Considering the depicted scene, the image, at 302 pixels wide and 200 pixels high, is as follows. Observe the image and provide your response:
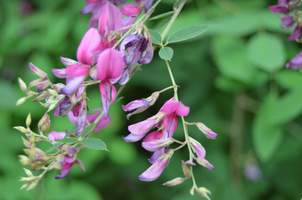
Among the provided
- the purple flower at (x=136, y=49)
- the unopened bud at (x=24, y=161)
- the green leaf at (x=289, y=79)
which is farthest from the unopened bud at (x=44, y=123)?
the green leaf at (x=289, y=79)

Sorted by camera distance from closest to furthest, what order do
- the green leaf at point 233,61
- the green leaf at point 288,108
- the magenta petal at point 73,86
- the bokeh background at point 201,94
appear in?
1. the magenta petal at point 73,86
2. the green leaf at point 288,108
3. the green leaf at point 233,61
4. the bokeh background at point 201,94

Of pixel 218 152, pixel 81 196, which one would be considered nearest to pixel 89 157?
pixel 81 196

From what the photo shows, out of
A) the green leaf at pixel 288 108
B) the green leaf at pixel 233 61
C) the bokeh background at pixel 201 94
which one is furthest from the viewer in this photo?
the bokeh background at pixel 201 94

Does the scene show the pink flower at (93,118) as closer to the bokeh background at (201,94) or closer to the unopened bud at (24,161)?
the unopened bud at (24,161)

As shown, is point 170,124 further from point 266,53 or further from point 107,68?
point 266,53

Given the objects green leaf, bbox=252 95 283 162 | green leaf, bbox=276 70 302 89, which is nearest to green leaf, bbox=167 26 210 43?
green leaf, bbox=252 95 283 162

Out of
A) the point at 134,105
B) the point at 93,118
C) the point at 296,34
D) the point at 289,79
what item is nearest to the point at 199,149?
the point at 134,105

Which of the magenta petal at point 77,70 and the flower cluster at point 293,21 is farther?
the flower cluster at point 293,21
